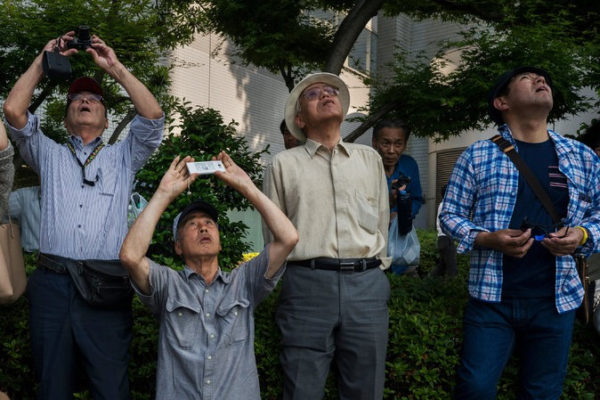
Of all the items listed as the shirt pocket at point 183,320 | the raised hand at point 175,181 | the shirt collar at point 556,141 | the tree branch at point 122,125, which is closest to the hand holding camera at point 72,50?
the raised hand at point 175,181

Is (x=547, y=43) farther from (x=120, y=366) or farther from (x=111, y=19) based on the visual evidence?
(x=120, y=366)

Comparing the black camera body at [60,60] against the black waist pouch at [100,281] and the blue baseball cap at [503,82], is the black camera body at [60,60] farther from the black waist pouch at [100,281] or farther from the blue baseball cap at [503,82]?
the blue baseball cap at [503,82]

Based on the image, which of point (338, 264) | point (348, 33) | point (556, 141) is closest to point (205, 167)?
point (338, 264)

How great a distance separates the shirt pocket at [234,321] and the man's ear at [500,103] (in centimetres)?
176

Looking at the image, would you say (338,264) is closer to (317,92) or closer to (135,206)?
(317,92)

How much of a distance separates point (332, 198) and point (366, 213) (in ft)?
0.67

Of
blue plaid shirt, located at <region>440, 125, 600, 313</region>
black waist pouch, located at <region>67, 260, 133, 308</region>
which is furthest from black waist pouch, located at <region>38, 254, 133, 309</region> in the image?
blue plaid shirt, located at <region>440, 125, 600, 313</region>

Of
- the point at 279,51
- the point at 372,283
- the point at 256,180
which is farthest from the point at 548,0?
the point at 372,283

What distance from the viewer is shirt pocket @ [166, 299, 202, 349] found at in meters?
3.11

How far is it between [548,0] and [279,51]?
3659 mm

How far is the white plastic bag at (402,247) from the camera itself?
4727 mm

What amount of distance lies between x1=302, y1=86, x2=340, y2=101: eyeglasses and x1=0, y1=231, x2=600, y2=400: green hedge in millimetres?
1291

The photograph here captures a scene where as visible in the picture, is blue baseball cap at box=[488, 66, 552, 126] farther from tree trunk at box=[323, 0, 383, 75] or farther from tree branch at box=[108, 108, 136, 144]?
tree branch at box=[108, 108, 136, 144]

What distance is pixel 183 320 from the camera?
3.15 meters
